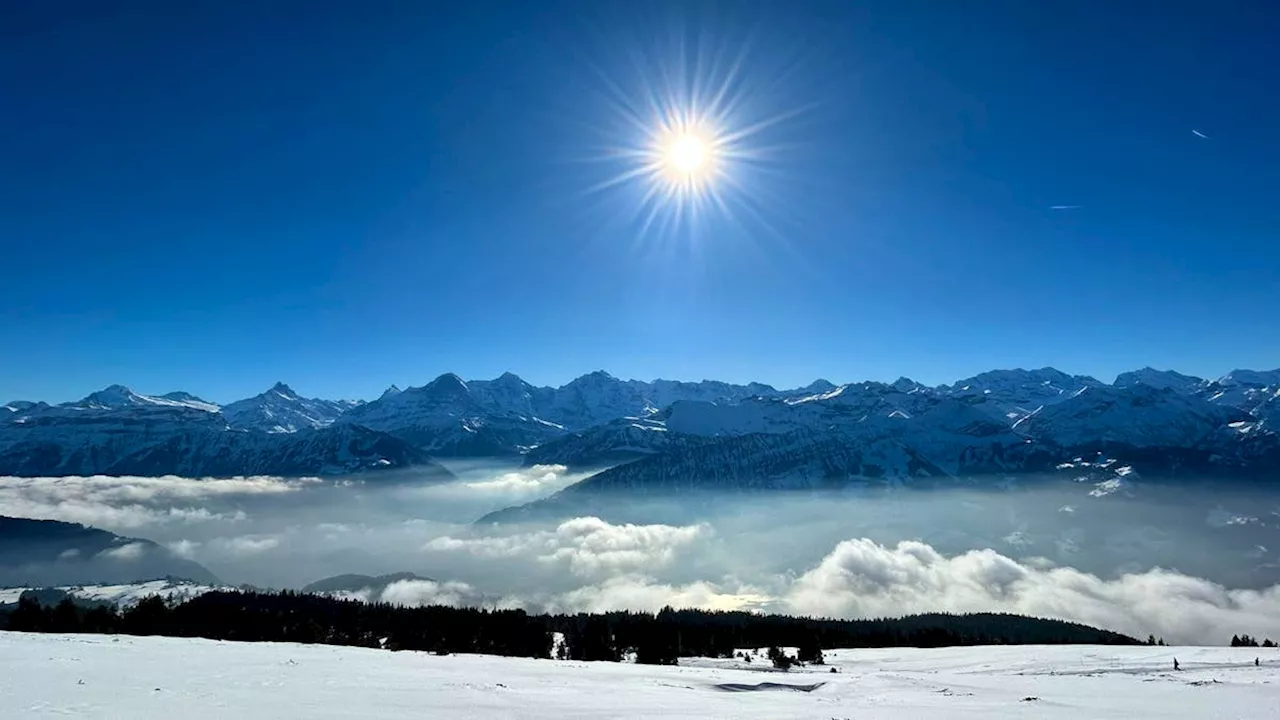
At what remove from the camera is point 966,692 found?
3438cm

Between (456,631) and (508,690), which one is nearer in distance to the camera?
(508,690)

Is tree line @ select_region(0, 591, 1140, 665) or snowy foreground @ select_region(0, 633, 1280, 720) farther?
tree line @ select_region(0, 591, 1140, 665)

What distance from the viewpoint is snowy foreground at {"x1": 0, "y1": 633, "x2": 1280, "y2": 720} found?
17.5 meters

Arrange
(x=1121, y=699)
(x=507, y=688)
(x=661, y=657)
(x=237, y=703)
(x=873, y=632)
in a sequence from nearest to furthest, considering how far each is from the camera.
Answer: (x=237, y=703) < (x=507, y=688) < (x=1121, y=699) < (x=661, y=657) < (x=873, y=632)

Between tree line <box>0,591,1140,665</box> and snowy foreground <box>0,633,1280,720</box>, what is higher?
snowy foreground <box>0,633,1280,720</box>

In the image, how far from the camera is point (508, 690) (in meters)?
23.8

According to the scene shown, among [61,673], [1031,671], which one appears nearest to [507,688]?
[61,673]

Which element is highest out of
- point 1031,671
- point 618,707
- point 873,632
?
point 618,707

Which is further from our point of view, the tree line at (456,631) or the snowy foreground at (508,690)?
the tree line at (456,631)

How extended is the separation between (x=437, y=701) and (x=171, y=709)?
22.3 ft

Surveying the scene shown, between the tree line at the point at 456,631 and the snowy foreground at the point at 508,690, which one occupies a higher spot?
the snowy foreground at the point at 508,690

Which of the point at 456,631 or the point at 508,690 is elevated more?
the point at 508,690

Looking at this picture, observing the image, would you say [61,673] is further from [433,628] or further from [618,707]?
[433,628]

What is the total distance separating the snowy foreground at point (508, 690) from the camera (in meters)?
17.5
